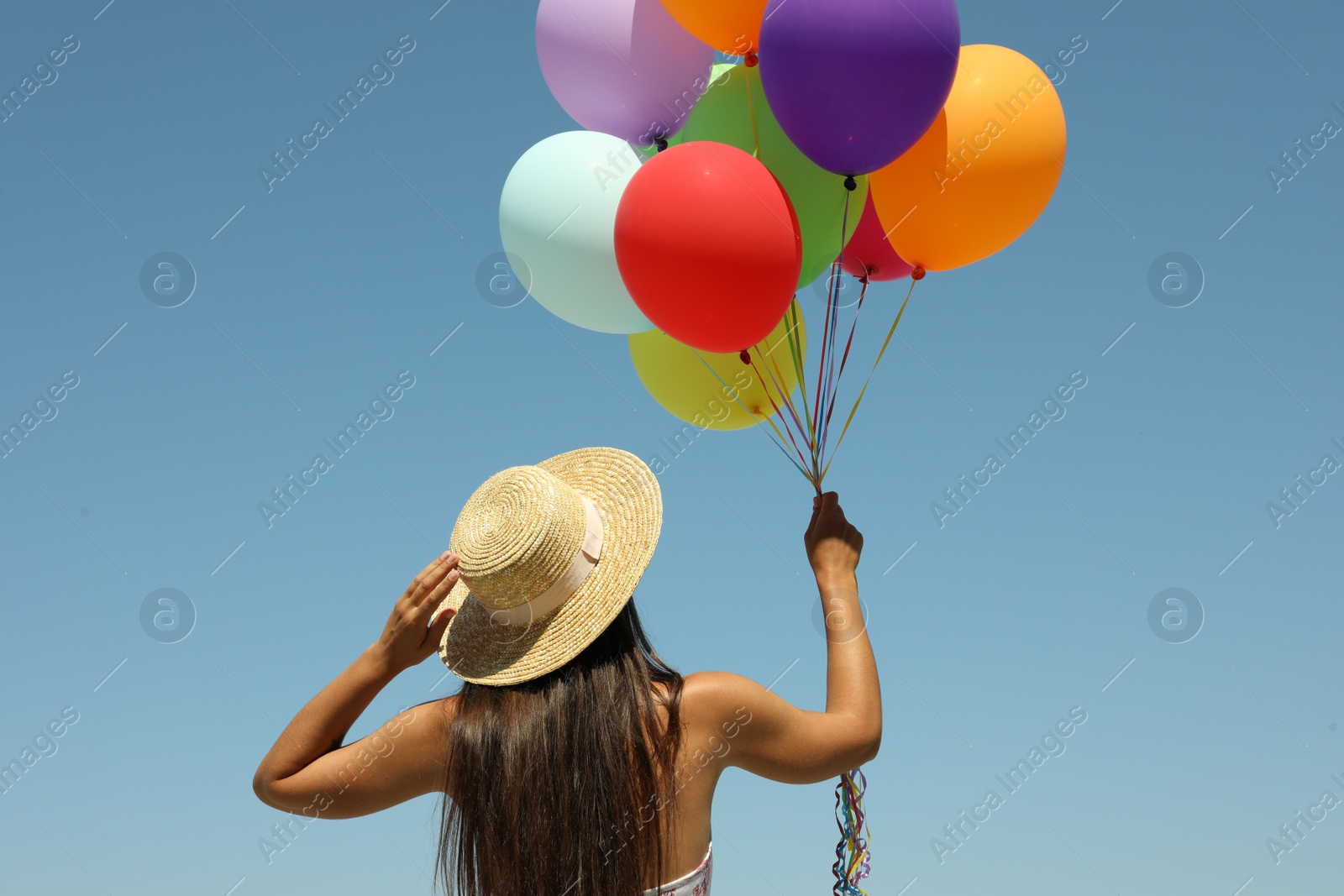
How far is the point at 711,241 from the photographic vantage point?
11.7ft

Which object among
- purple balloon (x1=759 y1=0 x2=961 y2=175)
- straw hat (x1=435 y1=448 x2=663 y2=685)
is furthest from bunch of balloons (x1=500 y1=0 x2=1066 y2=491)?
straw hat (x1=435 y1=448 x2=663 y2=685)

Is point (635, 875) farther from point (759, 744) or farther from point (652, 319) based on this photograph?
point (652, 319)

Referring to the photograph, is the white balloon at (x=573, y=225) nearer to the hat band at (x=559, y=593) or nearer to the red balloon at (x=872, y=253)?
the red balloon at (x=872, y=253)

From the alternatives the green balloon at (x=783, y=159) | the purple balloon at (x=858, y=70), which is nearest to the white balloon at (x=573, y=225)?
the green balloon at (x=783, y=159)

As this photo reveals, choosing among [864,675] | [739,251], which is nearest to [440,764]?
[864,675]

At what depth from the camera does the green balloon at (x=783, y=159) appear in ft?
13.1

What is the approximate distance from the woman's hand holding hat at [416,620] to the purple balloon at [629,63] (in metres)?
2.53

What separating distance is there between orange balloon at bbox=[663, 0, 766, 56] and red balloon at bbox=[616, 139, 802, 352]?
491 mm

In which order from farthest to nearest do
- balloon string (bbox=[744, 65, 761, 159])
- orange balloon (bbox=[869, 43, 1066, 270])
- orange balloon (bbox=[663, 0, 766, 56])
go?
1. balloon string (bbox=[744, 65, 761, 159])
2. orange balloon (bbox=[869, 43, 1066, 270])
3. orange balloon (bbox=[663, 0, 766, 56])

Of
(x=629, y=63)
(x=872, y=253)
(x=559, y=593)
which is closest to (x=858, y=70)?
(x=872, y=253)

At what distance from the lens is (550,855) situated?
2.09 meters

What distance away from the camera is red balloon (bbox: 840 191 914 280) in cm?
422

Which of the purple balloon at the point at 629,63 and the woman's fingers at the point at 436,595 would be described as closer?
the woman's fingers at the point at 436,595

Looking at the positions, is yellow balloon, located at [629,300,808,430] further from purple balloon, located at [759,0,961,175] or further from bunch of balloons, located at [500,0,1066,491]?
purple balloon, located at [759,0,961,175]
